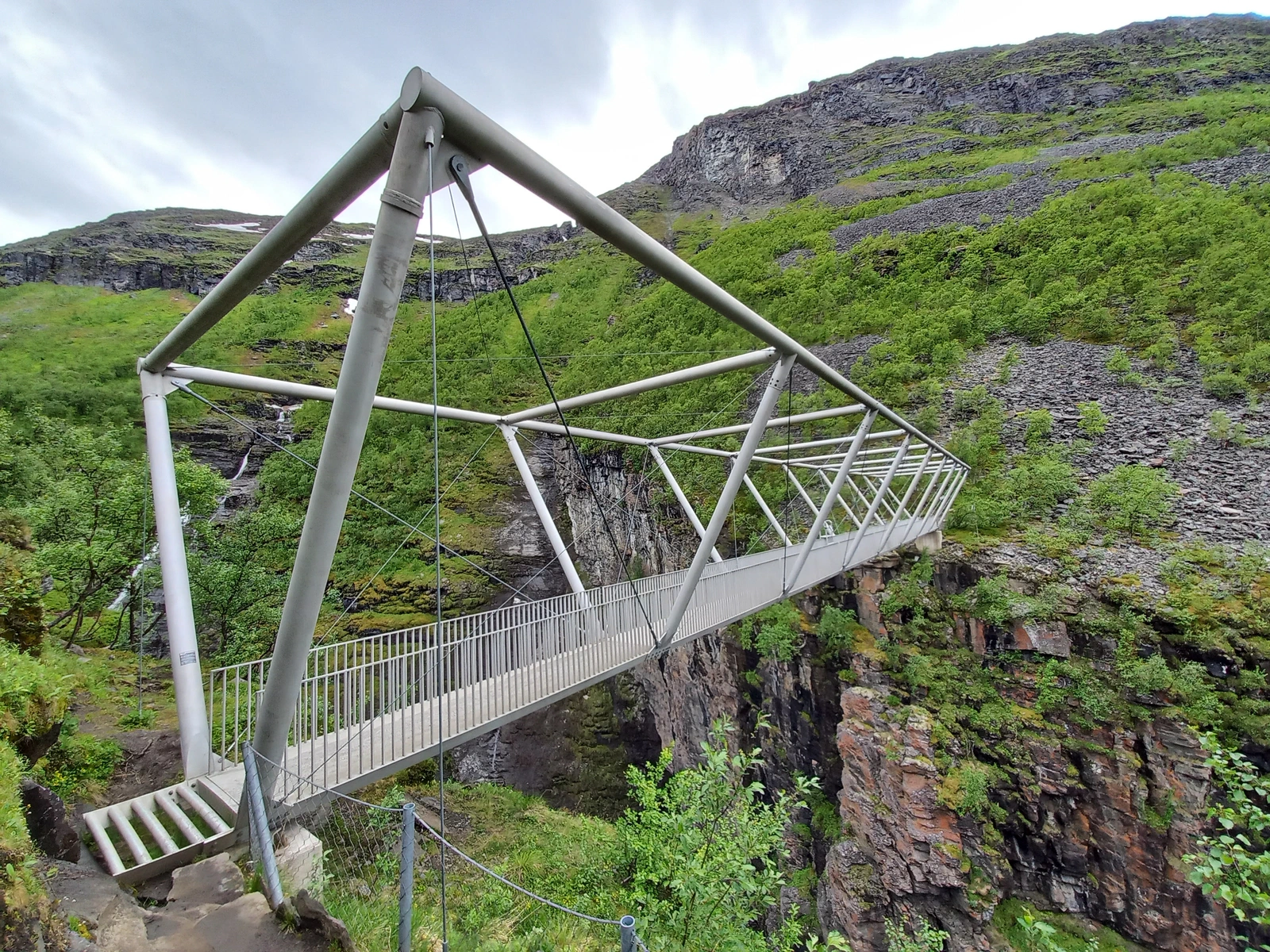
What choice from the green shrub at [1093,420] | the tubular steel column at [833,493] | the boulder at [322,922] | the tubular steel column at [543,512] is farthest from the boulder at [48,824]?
the green shrub at [1093,420]

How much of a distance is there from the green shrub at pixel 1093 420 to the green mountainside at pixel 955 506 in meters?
0.10

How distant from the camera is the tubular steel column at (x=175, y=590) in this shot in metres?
4.25

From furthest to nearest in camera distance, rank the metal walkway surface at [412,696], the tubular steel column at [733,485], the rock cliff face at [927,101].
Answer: the rock cliff face at [927,101]
the tubular steel column at [733,485]
the metal walkway surface at [412,696]

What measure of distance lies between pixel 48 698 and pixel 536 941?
15.7ft

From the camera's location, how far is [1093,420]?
16.7 meters

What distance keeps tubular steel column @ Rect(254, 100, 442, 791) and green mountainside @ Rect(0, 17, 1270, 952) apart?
4.12 feet

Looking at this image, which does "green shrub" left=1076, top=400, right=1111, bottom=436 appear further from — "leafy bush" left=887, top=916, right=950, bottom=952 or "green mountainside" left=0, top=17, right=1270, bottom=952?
"leafy bush" left=887, top=916, right=950, bottom=952

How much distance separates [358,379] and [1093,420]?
21640mm

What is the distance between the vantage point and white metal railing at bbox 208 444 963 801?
3.98 metres

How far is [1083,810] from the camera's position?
10.1 metres

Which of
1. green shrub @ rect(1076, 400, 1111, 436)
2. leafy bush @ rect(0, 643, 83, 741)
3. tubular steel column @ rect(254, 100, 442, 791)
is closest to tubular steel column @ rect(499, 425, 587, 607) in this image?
tubular steel column @ rect(254, 100, 442, 791)

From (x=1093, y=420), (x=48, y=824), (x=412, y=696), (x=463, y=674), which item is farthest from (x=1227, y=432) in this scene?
(x=48, y=824)

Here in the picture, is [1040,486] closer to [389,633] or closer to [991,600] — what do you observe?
[991,600]

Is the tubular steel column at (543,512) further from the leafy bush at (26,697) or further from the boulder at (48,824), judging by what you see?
the boulder at (48,824)
